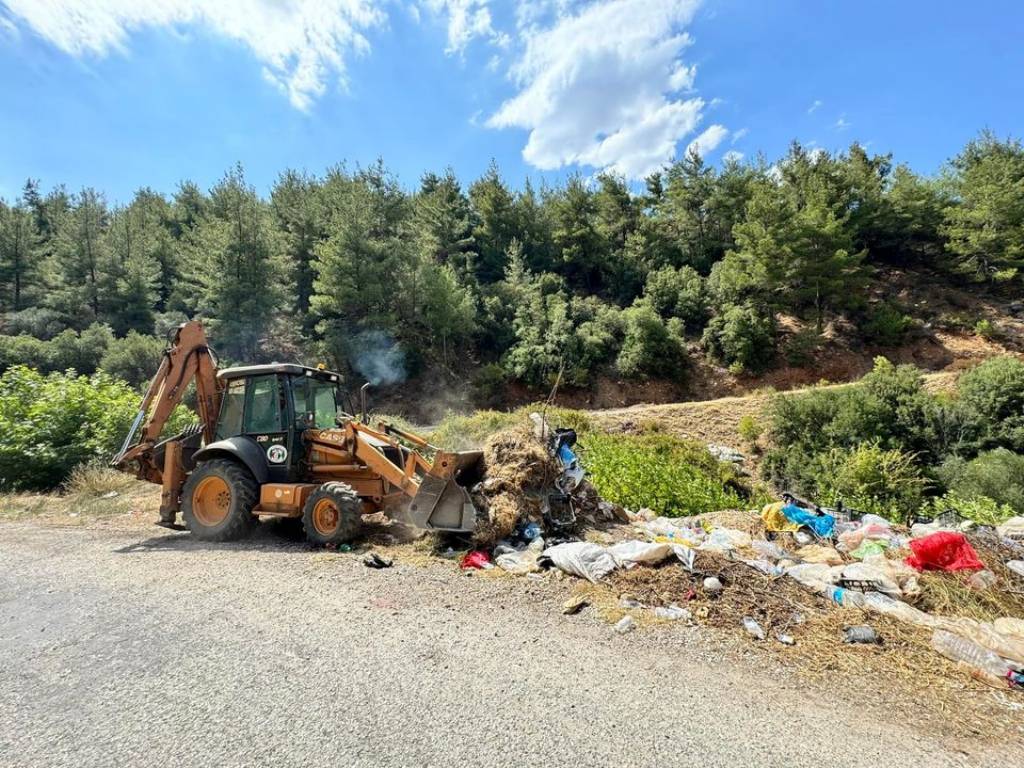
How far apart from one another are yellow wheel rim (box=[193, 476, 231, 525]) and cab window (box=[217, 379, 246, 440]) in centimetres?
70

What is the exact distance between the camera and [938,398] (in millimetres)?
12906

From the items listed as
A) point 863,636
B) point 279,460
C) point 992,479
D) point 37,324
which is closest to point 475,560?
point 279,460

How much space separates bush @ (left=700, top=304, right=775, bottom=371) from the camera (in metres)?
23.7

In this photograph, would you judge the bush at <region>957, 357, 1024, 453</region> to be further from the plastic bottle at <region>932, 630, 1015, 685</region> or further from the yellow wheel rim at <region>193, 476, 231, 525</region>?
the yellow wheel rim at <region>193, 476, 231, 525</region>

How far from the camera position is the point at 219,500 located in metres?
6.55

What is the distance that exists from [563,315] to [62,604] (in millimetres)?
23816

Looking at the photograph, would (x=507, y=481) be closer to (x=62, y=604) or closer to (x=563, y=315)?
(x=62, y=604)

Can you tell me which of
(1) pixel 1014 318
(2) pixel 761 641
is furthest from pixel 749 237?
(2) pixel 761 641

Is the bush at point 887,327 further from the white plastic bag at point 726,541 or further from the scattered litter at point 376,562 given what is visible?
the scattered litter at point 376,562

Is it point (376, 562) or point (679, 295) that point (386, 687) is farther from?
point (679, 295)

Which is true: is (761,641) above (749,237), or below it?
below

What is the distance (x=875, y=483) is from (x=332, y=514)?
37.8 feet

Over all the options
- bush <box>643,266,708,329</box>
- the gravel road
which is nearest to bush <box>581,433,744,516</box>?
the gravel road

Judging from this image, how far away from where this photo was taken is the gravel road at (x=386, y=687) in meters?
2.41
